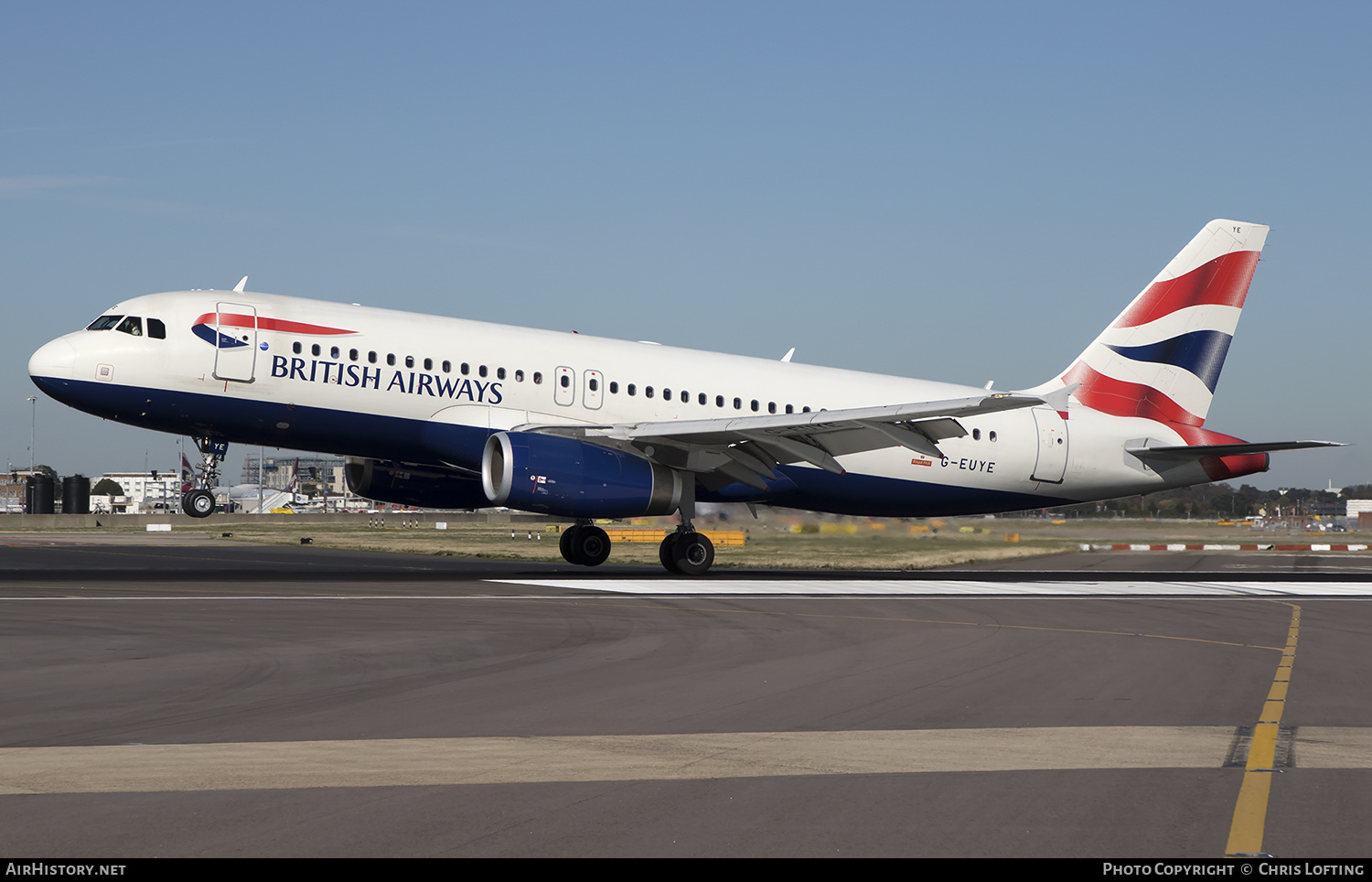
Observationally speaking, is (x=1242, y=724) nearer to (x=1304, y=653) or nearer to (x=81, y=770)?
(x=1304, y=653)

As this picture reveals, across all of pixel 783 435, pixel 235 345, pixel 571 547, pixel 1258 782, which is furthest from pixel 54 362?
pixel 1258 782

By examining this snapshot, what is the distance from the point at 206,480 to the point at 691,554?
10599mm

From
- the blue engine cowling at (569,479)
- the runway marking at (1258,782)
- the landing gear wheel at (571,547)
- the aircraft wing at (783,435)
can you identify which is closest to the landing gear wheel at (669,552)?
the aircraft wing at (783,435)

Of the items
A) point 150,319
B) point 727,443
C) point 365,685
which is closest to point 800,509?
point 727,443

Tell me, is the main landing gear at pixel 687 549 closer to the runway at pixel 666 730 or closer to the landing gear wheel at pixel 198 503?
the runway at pixel 666 730

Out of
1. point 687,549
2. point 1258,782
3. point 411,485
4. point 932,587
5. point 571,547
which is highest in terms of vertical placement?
point 411,485

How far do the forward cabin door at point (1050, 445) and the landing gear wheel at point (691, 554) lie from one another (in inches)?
381

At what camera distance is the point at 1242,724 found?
376 inches

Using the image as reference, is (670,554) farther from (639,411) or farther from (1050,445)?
(1050,445)

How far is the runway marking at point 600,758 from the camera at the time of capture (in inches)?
281

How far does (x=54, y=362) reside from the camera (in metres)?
25.3

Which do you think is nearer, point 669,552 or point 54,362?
point 54,362

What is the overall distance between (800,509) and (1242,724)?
73.2 ft

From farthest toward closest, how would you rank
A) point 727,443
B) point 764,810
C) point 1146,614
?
point 727,443, point 1146,614, point 764,810
